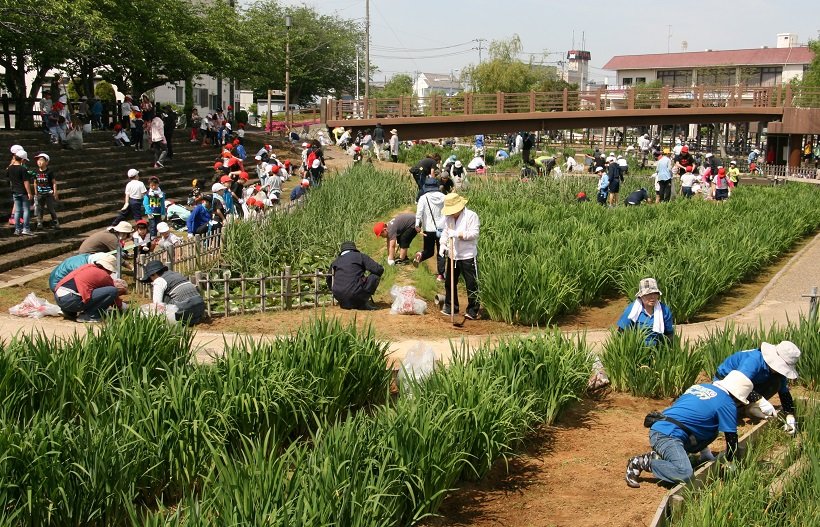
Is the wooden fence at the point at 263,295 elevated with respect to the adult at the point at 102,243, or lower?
lower

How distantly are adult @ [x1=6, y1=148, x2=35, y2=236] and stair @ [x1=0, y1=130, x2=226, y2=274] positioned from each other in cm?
19

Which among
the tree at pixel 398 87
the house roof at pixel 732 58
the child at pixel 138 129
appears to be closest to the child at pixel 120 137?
the child at pixel 138 129

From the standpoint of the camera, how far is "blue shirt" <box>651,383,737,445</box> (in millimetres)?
5715

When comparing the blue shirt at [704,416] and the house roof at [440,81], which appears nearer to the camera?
the blue shirt at [704,416]

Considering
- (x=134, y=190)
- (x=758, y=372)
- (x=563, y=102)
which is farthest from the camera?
(x=563, y=102)

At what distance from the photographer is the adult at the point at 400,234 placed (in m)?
13.3

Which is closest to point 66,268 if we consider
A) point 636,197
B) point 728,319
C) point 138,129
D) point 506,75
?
point 728,319

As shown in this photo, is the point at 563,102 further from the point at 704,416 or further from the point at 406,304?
the point at 704,416

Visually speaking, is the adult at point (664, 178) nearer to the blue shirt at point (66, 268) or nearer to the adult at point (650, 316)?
the adult at point (650, 316)

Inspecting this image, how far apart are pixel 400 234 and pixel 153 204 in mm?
4828

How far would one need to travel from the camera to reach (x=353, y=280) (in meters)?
10.5

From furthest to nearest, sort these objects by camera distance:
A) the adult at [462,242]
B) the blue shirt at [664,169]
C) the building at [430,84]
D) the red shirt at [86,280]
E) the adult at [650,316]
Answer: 1. the building at [430,84]
2. the blue shirt at [664,169]
3. the adult at [462,242]
4. the red shirt at [86,280]
5. the adult at [650,316]

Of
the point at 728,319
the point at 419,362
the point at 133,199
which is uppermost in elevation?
the point at 133,199

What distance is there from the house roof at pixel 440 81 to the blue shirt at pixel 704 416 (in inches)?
4783
